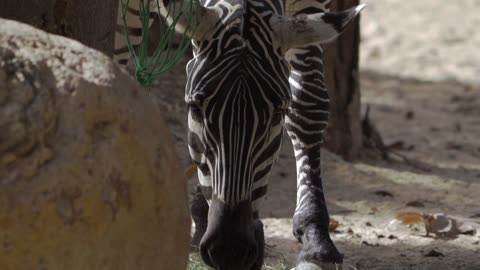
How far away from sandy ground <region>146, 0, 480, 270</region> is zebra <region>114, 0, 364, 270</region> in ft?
4.37

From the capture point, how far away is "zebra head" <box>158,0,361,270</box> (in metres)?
4.39

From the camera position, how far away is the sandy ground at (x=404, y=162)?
6219 millimetres

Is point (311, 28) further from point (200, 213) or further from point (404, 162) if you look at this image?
point (404, 162)

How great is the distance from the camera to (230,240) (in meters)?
4.34

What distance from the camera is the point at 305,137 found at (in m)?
6.05

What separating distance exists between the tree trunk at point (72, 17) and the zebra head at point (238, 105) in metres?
0.39

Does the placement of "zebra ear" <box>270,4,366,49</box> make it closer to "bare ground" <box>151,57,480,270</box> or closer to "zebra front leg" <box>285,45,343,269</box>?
"zebra front leg" <box>285,45,343,269</box>

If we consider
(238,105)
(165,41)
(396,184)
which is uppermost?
(165,41)

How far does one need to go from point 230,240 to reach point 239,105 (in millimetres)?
567

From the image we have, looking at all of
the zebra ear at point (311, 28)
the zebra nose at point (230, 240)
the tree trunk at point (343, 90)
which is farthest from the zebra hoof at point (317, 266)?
the tree trunk at point (343, 90)

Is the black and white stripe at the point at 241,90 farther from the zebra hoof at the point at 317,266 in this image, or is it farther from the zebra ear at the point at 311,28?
the zebra hoof at the point at 317,266

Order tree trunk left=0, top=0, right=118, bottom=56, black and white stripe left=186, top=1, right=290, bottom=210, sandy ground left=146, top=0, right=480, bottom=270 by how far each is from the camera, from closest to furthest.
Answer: black and white stripe left=186, top=1, right=290, bottom=210, tree trunk left=0, top=0, right=118, bottom=56, sandy ground left=146, top=0, right=480, bottom=270

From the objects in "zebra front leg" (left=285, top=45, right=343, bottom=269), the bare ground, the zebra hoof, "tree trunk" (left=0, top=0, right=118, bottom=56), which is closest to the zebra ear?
"tree trunk" (left=0, top=0, right=118, bottom=56)

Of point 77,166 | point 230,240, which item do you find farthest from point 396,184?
point 77,166
